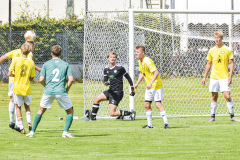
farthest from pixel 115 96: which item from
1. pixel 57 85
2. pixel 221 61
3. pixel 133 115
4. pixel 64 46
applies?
pixel 64 46

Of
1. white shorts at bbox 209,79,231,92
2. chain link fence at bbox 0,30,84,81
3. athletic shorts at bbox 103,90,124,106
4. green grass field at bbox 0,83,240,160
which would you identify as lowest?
green grass field at bbox 0,83,240,160

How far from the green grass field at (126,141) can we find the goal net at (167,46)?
6.22ft

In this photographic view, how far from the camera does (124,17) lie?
1427 cm

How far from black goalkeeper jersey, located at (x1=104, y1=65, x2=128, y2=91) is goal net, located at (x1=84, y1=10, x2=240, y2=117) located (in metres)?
0.74

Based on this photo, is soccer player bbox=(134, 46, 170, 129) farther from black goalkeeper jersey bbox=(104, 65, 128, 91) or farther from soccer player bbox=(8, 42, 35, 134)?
soccer player bbox=(8, 42, 35, 134)

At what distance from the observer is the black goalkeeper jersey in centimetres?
1222

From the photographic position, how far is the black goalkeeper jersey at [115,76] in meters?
12.2

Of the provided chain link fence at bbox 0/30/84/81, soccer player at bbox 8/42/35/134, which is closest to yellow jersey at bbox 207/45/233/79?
soccer player at bbox 8/42/35/134

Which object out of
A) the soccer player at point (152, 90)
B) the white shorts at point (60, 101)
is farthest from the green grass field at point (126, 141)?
the white shorts at point (60, 101)

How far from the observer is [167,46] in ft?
52.3

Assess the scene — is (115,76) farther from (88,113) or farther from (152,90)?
(152,90)

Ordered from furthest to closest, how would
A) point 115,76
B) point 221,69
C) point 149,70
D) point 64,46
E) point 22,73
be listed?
point 64,46 < point 115,76 < point 221,69 < point 149,70 < point 22,73

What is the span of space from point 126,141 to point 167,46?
7.53 meters

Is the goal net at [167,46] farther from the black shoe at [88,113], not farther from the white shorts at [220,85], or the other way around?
the white shorts at [220,85]
